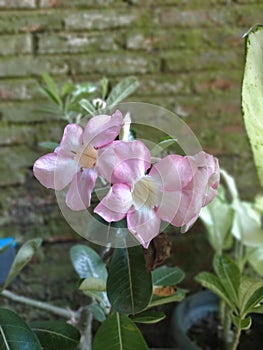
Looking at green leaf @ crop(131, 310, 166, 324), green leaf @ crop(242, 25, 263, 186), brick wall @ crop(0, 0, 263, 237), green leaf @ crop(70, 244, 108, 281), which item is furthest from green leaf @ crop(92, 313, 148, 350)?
brick wall @ crop(0, 0, 263, 237)

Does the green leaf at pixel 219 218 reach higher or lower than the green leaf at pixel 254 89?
lower

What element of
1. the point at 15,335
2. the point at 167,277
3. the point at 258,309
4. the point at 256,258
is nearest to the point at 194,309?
the point at 256,258

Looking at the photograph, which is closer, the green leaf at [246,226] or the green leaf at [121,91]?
the green leaf at [121,91]

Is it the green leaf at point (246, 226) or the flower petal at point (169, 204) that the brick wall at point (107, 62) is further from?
the flower petal at point (169, 204)

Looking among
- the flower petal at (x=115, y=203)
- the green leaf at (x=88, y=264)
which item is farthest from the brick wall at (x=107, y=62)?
the flower petal at (x=115, y=203)

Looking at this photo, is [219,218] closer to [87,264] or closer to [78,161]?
[87,264]

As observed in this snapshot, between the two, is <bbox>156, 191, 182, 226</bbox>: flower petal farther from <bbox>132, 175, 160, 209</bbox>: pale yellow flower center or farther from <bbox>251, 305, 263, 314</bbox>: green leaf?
<bbox>251, 305, 263, 314</bbox>: green leaf

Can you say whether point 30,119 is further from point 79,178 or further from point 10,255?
point 79,178
